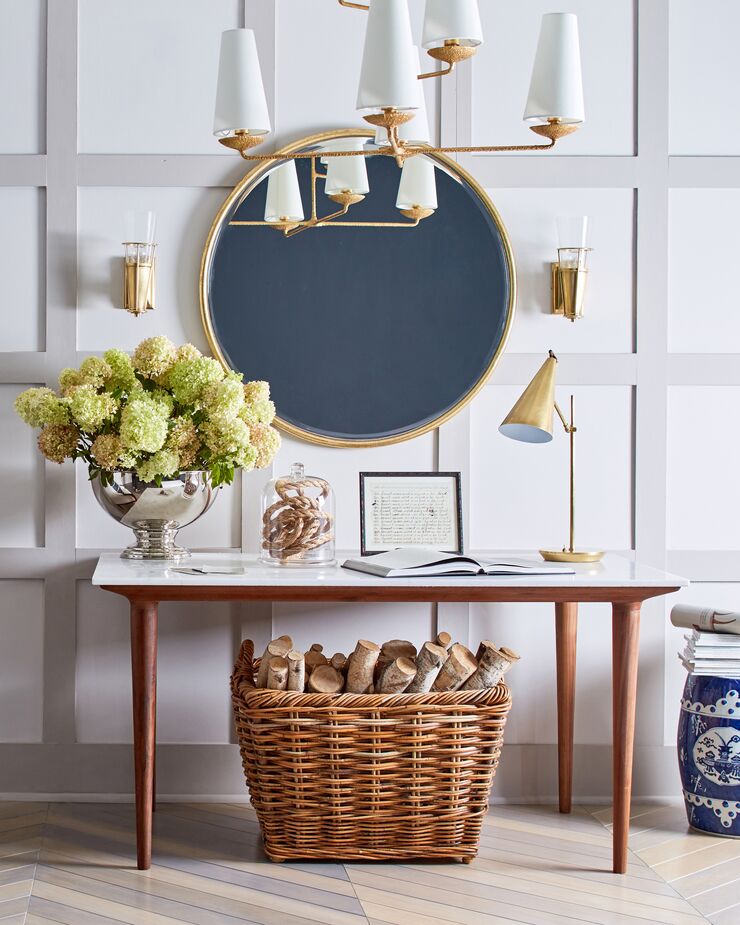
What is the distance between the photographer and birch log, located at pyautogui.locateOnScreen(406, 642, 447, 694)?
8.82 feet

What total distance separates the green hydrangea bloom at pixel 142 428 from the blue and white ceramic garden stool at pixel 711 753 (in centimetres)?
166

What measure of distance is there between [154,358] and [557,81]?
131cm

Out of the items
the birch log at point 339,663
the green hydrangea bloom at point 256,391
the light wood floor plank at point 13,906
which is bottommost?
the light wood floor plank at point 13,906

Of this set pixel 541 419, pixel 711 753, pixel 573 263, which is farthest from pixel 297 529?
pixel 711 753

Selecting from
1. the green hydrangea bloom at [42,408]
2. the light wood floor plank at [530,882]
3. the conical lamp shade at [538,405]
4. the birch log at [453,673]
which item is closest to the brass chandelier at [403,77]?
the conical lamp shade at [538,405]

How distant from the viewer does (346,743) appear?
2648 mm

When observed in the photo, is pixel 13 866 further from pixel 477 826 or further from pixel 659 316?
pixel 659 316

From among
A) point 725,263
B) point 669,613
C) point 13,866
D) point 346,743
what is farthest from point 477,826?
point 725,263

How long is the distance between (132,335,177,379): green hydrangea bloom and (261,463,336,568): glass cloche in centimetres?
45

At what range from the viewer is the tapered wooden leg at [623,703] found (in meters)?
2.67

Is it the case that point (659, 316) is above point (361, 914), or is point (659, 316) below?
above

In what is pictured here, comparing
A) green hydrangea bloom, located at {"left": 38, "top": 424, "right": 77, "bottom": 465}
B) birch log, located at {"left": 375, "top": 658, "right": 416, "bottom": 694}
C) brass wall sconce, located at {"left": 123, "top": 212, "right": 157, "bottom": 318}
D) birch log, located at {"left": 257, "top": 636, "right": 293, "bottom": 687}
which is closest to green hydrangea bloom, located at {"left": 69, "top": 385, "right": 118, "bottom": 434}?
green hydrangea bloom, located at {"left": 38, "top": 424, "right": 77, "bottom": 465}

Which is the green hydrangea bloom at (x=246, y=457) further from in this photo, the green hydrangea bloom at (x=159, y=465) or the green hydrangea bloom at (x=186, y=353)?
the green hydrangea bloom at (x=186, y=353)

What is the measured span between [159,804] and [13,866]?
1.91 feet
